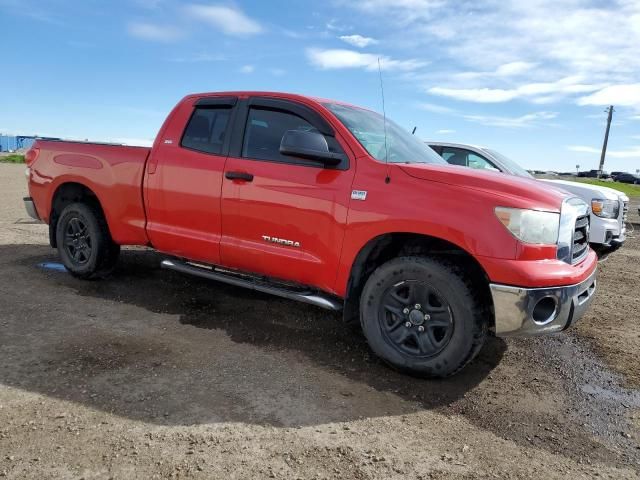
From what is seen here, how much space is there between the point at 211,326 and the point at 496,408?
2354 millimetres

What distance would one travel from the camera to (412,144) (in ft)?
14.8

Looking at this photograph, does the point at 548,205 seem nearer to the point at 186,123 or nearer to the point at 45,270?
the point at 186,123

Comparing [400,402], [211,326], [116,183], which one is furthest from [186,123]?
[400,402]

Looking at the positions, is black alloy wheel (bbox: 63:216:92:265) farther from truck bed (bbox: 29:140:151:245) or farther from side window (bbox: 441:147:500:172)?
side window (bbox: 441:147:500:172)

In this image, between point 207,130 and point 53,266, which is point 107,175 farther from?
point 53,266

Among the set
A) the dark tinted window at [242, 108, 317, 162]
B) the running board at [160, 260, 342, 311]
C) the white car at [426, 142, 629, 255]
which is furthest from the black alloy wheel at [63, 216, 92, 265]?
the white car at [426, 142, 629, 255]

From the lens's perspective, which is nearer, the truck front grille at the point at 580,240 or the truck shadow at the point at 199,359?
the truck shadow at the point at 199,359

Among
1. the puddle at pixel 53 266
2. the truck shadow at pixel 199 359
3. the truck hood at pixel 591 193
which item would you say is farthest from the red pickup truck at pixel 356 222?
the truck hood at pixel 591 193

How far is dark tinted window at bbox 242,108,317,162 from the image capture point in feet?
13.6

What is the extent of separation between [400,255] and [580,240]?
4.38 feet

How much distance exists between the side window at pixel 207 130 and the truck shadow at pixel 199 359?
1.51 metres

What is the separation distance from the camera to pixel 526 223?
126 inches

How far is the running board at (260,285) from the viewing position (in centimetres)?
384

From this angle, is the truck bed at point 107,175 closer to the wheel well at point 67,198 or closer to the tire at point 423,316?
the wheel well at point 67,198
